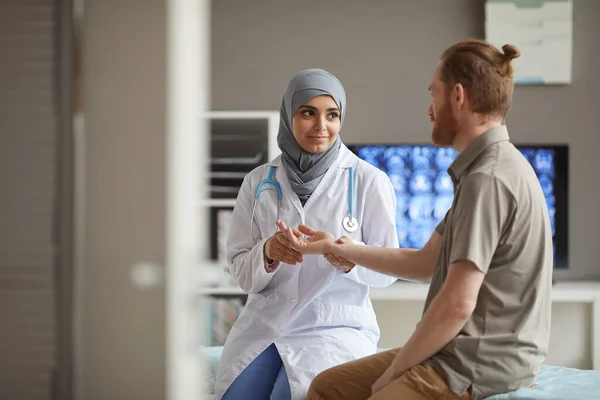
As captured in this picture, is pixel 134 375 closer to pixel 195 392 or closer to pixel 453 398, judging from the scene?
pixel 195 392

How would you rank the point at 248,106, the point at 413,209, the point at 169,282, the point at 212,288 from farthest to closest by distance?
the point at 248,106 < the point at 413,209 < the point at 212,288 < the point at 169,282

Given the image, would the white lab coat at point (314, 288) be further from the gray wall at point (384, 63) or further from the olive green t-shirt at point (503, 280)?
the gray wall at point (384, 63)

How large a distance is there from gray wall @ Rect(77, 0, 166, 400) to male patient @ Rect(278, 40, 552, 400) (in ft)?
3.07

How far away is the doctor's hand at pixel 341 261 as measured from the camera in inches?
78.7

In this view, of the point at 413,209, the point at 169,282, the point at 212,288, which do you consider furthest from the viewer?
the point at 413,209

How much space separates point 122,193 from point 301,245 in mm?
1341

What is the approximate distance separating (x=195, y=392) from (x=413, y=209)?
3.73 metres

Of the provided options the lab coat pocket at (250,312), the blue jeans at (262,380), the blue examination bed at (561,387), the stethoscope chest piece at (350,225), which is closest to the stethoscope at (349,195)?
the stethoscope chest piece at (350,225)

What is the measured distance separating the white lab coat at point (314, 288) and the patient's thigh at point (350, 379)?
0.56 feet

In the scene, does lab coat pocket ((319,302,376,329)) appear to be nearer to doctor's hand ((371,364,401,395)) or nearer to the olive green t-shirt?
doctor's hand ((371,364,401,395))

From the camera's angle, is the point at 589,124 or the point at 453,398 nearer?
the point at 453,398

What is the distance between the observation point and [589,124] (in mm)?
4602

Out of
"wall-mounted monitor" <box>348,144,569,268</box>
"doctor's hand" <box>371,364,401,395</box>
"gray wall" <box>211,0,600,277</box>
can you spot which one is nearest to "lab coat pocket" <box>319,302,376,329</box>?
"doctor's hand" <box>371,364,401,395</box>

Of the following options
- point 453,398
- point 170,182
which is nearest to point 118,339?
point 170,182
